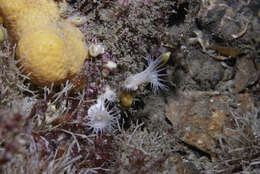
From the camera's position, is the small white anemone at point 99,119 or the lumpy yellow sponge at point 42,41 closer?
the lumpy yellow sponge at point 42,41

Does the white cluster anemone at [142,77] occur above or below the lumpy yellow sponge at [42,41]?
below

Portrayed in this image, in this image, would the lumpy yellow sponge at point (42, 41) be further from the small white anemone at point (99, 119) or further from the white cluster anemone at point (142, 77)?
the white cluster anemone at point (142, 77)

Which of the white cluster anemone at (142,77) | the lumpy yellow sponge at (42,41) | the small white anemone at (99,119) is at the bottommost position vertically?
the small white anemone at (99,119)

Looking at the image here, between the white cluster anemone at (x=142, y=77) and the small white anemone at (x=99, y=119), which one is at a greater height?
the white cluster anemone at (x=142, y=77)

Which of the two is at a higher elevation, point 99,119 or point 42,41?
point 42,41

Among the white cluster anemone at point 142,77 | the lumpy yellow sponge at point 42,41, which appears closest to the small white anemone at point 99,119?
the white cluster anemone at point 142,77

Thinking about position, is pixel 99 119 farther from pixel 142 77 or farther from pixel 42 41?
pixel 42 41

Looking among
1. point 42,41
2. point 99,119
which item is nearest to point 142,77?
point 99,119

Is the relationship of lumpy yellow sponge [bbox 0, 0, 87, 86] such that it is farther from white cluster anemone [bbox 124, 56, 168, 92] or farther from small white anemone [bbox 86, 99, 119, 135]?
white cluster anemone [bbox 124, 56, 168, 92]

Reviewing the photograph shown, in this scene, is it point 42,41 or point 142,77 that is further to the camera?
point 142,77
